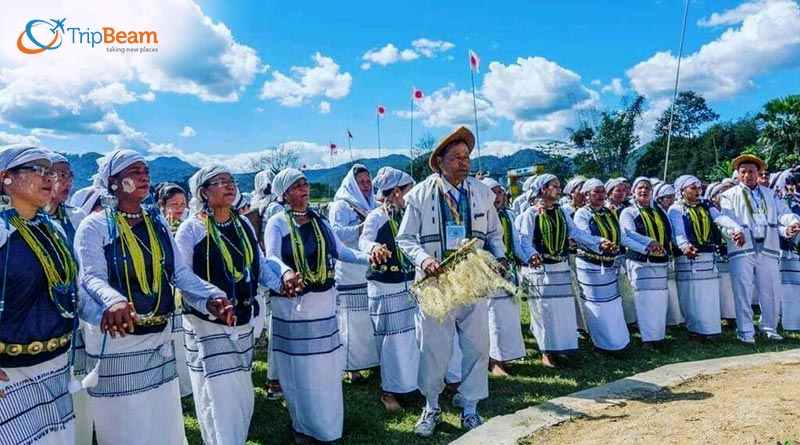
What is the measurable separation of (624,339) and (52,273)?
5.90 meters

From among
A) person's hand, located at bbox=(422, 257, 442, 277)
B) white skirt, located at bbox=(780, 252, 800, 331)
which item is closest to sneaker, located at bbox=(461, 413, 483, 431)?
person's hand, located at bbox=(422, 257, 442, 277)

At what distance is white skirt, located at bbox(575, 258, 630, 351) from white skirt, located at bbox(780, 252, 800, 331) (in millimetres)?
2722

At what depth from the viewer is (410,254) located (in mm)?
4453

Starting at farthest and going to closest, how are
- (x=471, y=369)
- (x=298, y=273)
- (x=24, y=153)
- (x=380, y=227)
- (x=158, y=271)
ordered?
(x=380, y=227)
(x=471, y=369)
(x=298, y=273)
(x=158, y=271)
(x=24, y=153)

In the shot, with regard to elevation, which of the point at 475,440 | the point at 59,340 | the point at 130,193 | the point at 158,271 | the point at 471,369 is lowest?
the point at 475,440

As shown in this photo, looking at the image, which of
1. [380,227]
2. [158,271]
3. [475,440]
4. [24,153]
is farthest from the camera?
[380,227]

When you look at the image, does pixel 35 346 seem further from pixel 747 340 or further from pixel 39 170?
pixel 747 340

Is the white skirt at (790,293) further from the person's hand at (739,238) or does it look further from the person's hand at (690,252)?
the person's hand at (690,252)

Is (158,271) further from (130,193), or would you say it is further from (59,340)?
(59,340)

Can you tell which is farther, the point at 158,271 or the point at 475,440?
the point at 475,440

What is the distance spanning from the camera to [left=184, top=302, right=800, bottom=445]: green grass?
4836 millimetres

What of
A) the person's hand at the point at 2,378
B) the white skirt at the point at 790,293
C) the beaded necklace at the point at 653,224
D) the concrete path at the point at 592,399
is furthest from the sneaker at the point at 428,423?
the white skirt at the point at 790,293

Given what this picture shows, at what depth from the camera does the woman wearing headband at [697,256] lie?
7305 mm

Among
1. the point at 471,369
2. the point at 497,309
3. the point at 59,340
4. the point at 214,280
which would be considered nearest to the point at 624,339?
the point at 497,309
